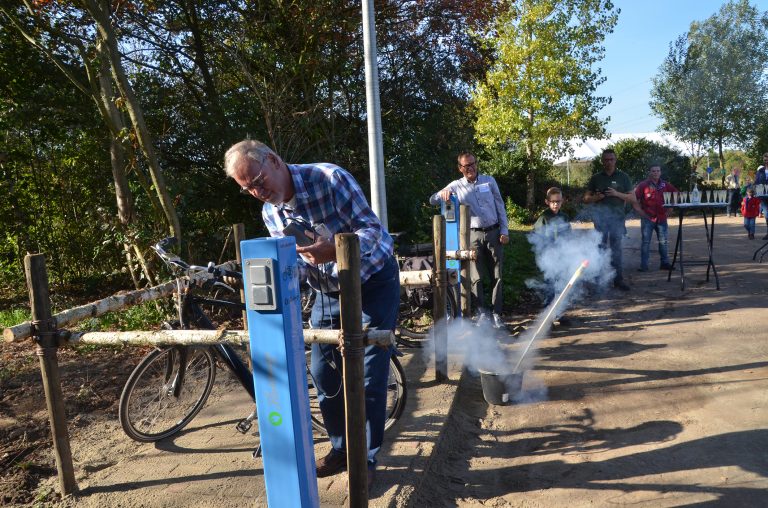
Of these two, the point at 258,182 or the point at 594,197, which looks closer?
the point at 258,182

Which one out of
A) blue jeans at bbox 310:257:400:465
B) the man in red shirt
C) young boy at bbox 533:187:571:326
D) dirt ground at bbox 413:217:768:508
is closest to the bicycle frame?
→ blue jeans at bbox 310:257:400:465

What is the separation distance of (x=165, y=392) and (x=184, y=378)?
6.0 inches

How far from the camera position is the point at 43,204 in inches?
356

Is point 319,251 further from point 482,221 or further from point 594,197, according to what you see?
point 594,197

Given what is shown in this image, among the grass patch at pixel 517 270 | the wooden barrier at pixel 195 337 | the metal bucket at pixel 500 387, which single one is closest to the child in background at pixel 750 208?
the grass patch at pixel 517 270

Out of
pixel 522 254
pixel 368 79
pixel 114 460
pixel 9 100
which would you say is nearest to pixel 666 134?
pixel 522 254

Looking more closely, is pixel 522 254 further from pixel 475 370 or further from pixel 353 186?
pixel 353 186

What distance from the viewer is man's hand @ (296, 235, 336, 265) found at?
245 centimetres

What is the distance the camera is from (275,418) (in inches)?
83.6

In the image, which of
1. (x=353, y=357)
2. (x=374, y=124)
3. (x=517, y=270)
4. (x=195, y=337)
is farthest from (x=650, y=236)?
(x=195, y=337)

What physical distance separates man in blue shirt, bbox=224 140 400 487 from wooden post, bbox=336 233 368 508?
275 mm

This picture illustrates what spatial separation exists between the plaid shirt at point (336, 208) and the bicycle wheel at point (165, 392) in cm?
162

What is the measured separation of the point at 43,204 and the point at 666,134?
98.4ft

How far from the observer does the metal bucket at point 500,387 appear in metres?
4.20
